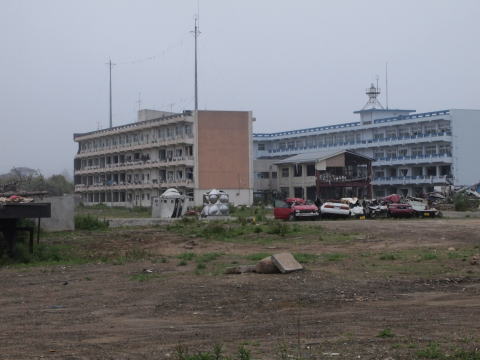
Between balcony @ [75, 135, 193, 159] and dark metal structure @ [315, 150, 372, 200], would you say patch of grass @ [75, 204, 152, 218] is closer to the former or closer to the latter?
balcony @ [75, 135, 193, 159]

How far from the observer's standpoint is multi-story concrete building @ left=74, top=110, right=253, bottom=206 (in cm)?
7888

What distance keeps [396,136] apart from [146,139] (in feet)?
104

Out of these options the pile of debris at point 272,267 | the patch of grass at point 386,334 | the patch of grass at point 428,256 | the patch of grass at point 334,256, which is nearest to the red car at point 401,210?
the patch of grass at point 334,256

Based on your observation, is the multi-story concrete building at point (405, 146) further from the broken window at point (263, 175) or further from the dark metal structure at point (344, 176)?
the dark metal structure at point (344, 176)

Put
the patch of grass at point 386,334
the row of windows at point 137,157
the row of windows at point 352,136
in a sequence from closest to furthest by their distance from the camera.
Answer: the patch of grass at point 386,334
the row of windows at point 137,157
the row of windows at point 352,136

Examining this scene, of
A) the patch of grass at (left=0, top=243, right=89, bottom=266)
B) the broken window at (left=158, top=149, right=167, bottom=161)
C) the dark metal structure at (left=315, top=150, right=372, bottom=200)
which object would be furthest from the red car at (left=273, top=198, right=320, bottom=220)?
the broken window at (left=158, top=149, right=167, bottom=161)

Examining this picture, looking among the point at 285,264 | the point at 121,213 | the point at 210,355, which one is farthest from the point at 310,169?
the point at 210,355

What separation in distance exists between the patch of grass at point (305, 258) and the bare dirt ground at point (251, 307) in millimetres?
212

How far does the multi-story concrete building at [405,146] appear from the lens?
78938 mm

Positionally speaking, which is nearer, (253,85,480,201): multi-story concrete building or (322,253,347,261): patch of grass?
(322,253,347,261): patch of grass

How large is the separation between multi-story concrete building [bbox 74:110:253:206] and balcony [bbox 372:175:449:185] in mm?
17591

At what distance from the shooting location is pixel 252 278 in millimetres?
17188

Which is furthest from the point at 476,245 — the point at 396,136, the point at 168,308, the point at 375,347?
the point at 396,136

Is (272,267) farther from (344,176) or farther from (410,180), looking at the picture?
(410,180)
